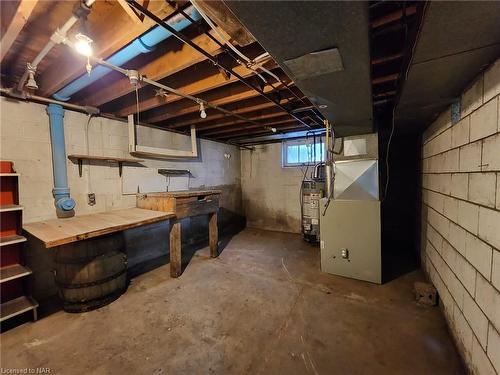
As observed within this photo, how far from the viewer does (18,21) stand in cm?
128

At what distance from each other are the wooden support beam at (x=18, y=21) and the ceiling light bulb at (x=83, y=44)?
0.21 meters

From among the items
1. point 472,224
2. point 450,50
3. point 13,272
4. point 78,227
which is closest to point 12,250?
point 13,272

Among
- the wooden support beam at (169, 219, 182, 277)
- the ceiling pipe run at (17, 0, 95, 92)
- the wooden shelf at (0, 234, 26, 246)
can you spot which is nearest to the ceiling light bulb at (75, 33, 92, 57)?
the ceiling pipe run at (17, 0, 95, 92)

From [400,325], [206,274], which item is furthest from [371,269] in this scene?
[206,274]

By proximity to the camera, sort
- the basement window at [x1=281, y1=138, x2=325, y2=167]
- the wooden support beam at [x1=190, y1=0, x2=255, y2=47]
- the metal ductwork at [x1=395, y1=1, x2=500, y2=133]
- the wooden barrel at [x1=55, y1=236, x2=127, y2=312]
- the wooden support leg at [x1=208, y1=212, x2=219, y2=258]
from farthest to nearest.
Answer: the basement window at [x1=281, y1=138, x2=325, y2=167] → the wooden support leg at [x1=208, y1=212, x2=219, y2=258] → the wooden barrel at [x1=55, y1=236, x2=127, y2=312] → the wooden support beam at [x1=190, y1=0, x2=255, y2=47] → the metal ductwork at [x1=395, y1=1, x2=500, y2=133]

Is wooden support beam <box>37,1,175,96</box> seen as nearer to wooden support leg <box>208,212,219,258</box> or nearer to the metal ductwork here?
the metal ductwork

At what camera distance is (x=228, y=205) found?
5.26 meters

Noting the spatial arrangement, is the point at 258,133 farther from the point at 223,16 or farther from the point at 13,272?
the point at 13,272

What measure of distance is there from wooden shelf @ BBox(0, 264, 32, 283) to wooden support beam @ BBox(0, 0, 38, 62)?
1.83 m

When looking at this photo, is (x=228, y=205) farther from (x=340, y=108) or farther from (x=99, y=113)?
(x=340, y=108)

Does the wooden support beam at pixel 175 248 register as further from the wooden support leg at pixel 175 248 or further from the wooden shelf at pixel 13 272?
the wooden shelf at pixel 13 272

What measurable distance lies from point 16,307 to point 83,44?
7.69 feet

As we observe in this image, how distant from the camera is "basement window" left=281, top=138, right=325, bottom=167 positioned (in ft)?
15.1

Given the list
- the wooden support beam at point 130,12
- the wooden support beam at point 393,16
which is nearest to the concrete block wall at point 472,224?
the wooden support beam at point 393,16
